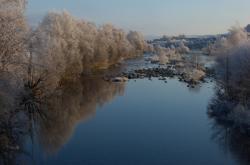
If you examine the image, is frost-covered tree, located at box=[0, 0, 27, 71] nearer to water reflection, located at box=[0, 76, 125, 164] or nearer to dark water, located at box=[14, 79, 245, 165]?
water reflection, located at box=[0, 76, 125, 164]

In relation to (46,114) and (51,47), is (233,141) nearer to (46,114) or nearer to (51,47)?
(46,114)

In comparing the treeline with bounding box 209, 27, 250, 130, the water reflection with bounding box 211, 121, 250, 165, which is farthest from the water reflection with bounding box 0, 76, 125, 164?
the treeline with bounding box 209, 27, 250, 130

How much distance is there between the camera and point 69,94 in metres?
31.4

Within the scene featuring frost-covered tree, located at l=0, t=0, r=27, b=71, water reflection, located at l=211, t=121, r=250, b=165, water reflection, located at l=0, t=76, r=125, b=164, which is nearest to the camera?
frost-covered tree, located at l=0, t=0, r=27, b=71

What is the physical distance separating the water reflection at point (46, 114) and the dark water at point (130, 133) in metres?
0.06

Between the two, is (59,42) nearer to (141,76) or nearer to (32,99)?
(32,99)

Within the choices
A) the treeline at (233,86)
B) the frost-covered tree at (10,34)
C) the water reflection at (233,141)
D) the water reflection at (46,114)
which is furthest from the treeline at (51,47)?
the treeline at (233,86)

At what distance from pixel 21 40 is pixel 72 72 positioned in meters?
22.7

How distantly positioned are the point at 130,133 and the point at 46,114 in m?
6.58

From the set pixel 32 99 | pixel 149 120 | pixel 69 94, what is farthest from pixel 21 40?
pixel 69 94

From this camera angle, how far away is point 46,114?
2403cm

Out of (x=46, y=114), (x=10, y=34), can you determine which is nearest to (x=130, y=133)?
(x=46, y=114)

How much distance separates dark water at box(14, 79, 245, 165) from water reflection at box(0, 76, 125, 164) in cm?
6

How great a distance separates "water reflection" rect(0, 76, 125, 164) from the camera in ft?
55.8
